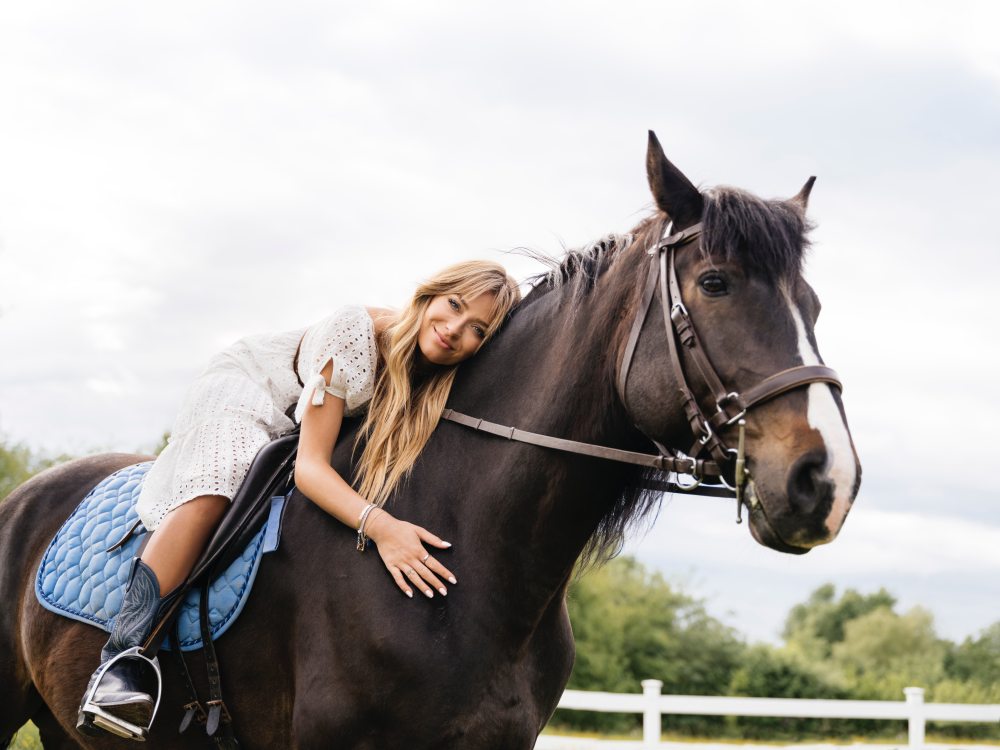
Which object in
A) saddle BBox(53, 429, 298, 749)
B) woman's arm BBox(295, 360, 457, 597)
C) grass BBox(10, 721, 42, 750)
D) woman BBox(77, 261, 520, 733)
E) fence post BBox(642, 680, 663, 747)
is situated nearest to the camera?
woman's arm BBox(295, 360, 457, 597)

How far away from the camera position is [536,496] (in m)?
3.47

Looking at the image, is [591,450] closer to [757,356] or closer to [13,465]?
[757,356]

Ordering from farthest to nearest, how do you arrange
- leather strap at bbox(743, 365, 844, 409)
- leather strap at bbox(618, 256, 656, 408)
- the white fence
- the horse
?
the white fence → leather strap at bbox(618, 256, 656, 408) → the horse → leather strap at bbox(743, 365, 844, 409)

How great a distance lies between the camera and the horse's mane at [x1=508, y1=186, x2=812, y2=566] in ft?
10.3

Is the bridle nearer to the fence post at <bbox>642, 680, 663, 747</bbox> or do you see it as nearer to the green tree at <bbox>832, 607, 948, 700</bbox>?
the fence post at <bbox>642, 680, 663, 747</bbox>

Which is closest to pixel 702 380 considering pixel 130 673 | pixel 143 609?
pixel 143 609

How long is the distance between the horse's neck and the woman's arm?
198 millimetres

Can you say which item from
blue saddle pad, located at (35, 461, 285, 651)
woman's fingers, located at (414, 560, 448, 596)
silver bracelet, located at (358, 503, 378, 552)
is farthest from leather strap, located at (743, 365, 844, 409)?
blue saddle pad, located at (35, 461, 285, 651)

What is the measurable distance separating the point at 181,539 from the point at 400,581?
1026 mm

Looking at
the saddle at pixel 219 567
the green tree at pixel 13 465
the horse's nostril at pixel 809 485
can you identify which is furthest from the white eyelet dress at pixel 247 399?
the green tree at pixel 13 465

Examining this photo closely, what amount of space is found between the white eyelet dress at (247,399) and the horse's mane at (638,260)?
755 mm

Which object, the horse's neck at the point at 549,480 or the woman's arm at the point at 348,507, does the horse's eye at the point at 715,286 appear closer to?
the horse's neck at the point at 549,480

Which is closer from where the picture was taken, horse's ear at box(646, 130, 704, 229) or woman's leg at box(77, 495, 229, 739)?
horse's ear at box(646, 130, 704, 229)

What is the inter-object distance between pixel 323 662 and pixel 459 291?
4.85 feet
